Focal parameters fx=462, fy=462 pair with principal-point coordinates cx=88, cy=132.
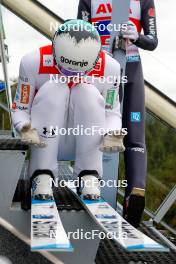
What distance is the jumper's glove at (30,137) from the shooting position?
2123 millimetres

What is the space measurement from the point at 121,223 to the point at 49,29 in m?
1.88

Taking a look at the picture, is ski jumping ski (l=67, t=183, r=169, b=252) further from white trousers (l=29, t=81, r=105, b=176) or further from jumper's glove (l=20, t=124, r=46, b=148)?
jumper's glove (l=20, t=124, r=46, b=148)

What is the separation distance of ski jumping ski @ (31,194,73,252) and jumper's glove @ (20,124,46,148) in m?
0.26

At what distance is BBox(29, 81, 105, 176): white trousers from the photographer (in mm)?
2178

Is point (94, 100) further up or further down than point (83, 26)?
further down

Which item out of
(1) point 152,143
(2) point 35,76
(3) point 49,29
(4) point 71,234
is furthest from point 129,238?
(3) point 49,29

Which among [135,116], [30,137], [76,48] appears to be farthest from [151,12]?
[30,137]

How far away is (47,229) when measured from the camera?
1.80m

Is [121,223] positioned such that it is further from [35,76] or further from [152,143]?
[152,143]

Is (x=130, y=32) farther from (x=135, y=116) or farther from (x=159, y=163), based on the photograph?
(x=159, y=163)

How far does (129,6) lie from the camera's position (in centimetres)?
289

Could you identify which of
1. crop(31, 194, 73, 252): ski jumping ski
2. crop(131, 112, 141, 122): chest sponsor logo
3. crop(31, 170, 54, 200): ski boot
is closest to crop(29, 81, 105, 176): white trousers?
crop(31, 170, 54, 200): ski boot

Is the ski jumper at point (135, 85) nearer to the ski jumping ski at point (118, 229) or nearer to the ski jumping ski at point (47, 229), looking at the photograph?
the ski jumping ski at point (118, 229)

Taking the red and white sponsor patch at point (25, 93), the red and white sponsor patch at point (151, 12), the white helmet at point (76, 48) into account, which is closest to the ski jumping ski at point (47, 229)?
the red and white sponsor patch at point (25, 93)
